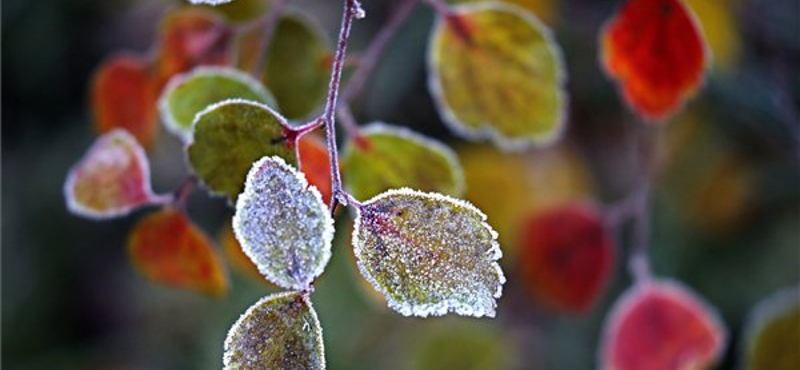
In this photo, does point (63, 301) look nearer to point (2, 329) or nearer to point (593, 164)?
point (2, 329)

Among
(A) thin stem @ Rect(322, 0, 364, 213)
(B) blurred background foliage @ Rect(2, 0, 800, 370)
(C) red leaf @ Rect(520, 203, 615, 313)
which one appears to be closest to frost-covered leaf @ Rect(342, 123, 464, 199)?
(A) thin stem @ Rect(322, 0, 364, 213)

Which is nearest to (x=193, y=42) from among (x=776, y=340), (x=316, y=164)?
(x=316, y=164)

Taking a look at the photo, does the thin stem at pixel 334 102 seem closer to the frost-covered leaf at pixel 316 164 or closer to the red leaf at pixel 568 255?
the frost-covered leaf at pixel 316 164

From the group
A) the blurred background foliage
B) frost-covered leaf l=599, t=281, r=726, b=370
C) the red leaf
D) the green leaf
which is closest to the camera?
the green leaf

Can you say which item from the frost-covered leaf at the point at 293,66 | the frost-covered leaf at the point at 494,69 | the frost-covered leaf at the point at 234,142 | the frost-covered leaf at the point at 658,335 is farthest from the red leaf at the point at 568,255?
the frost-covered leaf at the point at 234,142

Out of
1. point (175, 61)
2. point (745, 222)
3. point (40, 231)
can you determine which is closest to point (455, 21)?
point (175, 61)

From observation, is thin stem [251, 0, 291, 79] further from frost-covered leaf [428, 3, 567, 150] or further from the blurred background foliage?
the blurred background foliage
